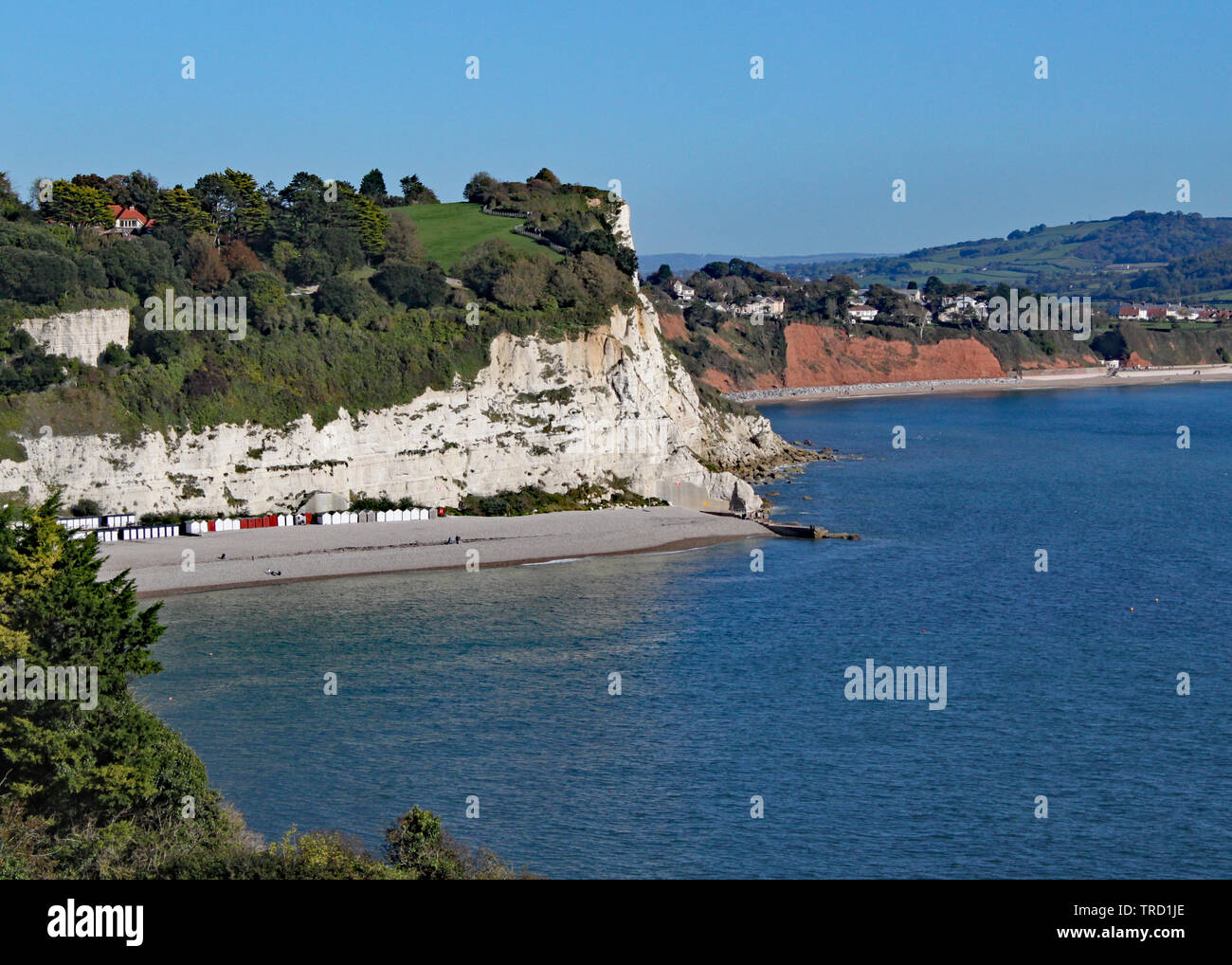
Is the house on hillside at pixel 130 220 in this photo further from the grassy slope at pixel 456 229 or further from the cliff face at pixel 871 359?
the cliff face at pixel 871 359

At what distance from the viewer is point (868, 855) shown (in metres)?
22.2

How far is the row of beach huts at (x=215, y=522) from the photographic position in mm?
47156

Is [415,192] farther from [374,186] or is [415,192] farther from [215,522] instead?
[215,522]

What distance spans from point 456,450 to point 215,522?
10.7 meters

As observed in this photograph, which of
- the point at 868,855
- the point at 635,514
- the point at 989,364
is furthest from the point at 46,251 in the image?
the point at 989,364

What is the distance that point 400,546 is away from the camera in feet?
157

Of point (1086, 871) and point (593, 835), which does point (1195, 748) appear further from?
point (593, 835)

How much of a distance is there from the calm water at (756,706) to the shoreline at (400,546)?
5.28ft

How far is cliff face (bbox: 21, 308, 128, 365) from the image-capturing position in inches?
2016

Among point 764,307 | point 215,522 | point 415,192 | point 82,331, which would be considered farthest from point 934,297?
point 215,522

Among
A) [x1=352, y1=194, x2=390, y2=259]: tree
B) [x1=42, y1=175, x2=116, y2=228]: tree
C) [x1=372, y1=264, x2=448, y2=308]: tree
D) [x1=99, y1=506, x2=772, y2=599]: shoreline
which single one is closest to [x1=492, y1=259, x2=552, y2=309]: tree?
[x1=372, y1=264, x2=448, y2=308]: tree

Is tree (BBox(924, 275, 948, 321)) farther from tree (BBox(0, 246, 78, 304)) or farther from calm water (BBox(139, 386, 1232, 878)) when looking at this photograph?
tree (BBox(0, 246, 78, 304))

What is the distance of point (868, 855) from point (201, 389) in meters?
37.4

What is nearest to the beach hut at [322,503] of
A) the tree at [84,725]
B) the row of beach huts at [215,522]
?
the row of beach huts at [215,522]
